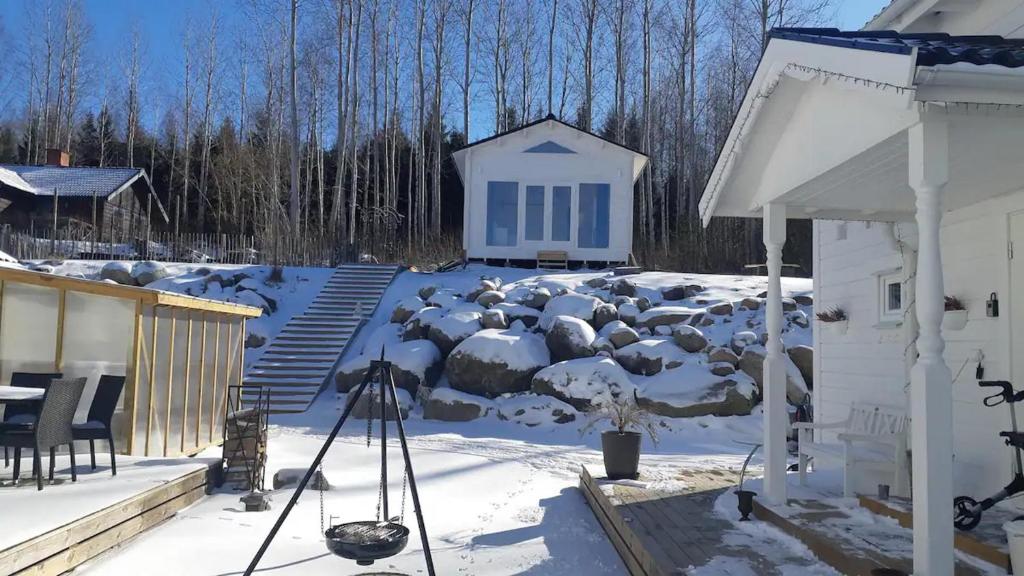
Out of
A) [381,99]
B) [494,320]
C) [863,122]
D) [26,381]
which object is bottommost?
[26,381]

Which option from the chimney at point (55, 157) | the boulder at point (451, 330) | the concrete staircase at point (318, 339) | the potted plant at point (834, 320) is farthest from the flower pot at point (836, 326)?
the chimney at point (55, 157)

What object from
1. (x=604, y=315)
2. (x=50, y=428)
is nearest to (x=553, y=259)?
(x=604, y=315)

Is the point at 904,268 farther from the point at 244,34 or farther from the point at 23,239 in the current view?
the point at 244,34

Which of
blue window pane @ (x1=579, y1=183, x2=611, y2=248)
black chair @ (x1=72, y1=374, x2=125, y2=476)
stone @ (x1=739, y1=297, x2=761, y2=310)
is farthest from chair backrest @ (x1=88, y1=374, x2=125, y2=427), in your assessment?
blue window pane @ (x1=579, y1=183, x2=611, y2=248)

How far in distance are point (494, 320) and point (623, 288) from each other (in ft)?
10.2

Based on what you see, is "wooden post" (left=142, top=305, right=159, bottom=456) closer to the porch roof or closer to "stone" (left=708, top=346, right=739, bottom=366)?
the porch roof

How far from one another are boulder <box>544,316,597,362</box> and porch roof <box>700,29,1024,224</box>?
688cm

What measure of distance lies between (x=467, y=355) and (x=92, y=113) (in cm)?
3273

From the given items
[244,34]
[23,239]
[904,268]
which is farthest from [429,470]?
[244,34]

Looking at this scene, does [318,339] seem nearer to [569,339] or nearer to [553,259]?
[569,339]

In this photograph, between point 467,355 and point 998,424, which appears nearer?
point 998,424

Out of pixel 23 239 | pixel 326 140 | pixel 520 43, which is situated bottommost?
pixel 23 239

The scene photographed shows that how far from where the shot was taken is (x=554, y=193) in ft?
62.3

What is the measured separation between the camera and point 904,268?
6.29 meters
